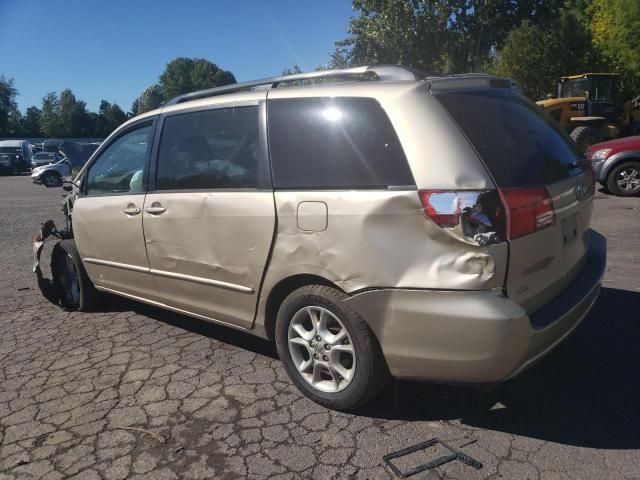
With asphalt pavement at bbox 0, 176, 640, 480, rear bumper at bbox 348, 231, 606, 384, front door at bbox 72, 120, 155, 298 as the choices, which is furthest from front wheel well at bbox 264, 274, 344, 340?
front door at bbox 72, 120, 155, 298

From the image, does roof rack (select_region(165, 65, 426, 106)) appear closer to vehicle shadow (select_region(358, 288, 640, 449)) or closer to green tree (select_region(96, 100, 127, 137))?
vehicle shadow (select_region(358, 288, 640, 449))

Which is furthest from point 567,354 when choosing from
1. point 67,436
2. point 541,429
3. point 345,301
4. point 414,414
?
point 67,436

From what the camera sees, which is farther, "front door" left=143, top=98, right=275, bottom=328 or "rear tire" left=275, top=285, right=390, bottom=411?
"front door" left=143, top=98, right=275, bottom=328

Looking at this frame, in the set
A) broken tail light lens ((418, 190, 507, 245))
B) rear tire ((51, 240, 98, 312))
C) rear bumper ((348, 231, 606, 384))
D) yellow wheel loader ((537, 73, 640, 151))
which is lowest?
rear tire ((51, 240, 98, 312))

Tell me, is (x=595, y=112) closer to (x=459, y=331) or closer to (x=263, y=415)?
(x=459, y=331)

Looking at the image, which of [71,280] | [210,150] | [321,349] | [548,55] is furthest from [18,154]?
[321,349]

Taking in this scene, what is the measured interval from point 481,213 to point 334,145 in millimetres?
872

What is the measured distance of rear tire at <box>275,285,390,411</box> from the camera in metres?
2.68

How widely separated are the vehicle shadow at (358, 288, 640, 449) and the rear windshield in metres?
1.20

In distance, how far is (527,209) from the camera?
244 centimetres

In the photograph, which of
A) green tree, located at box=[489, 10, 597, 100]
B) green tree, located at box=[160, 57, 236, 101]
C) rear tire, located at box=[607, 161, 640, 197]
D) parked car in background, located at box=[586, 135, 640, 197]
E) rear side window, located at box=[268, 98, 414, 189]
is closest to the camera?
rear side window, located at box=[268, 98, 414, 189]

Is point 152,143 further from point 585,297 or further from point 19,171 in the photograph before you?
point 19,171

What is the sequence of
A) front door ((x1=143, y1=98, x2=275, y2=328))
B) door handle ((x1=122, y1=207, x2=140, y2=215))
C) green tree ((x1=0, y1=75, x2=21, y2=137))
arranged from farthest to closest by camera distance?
green tree ((x1=0, y1=75, x2=21, y2=137)) → door handle ((x1=122, y1=207, x2=140, y2=215)) → front door ((x1=143, y1=98, x2=275, y2=328))

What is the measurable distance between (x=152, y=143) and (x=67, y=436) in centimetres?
204
